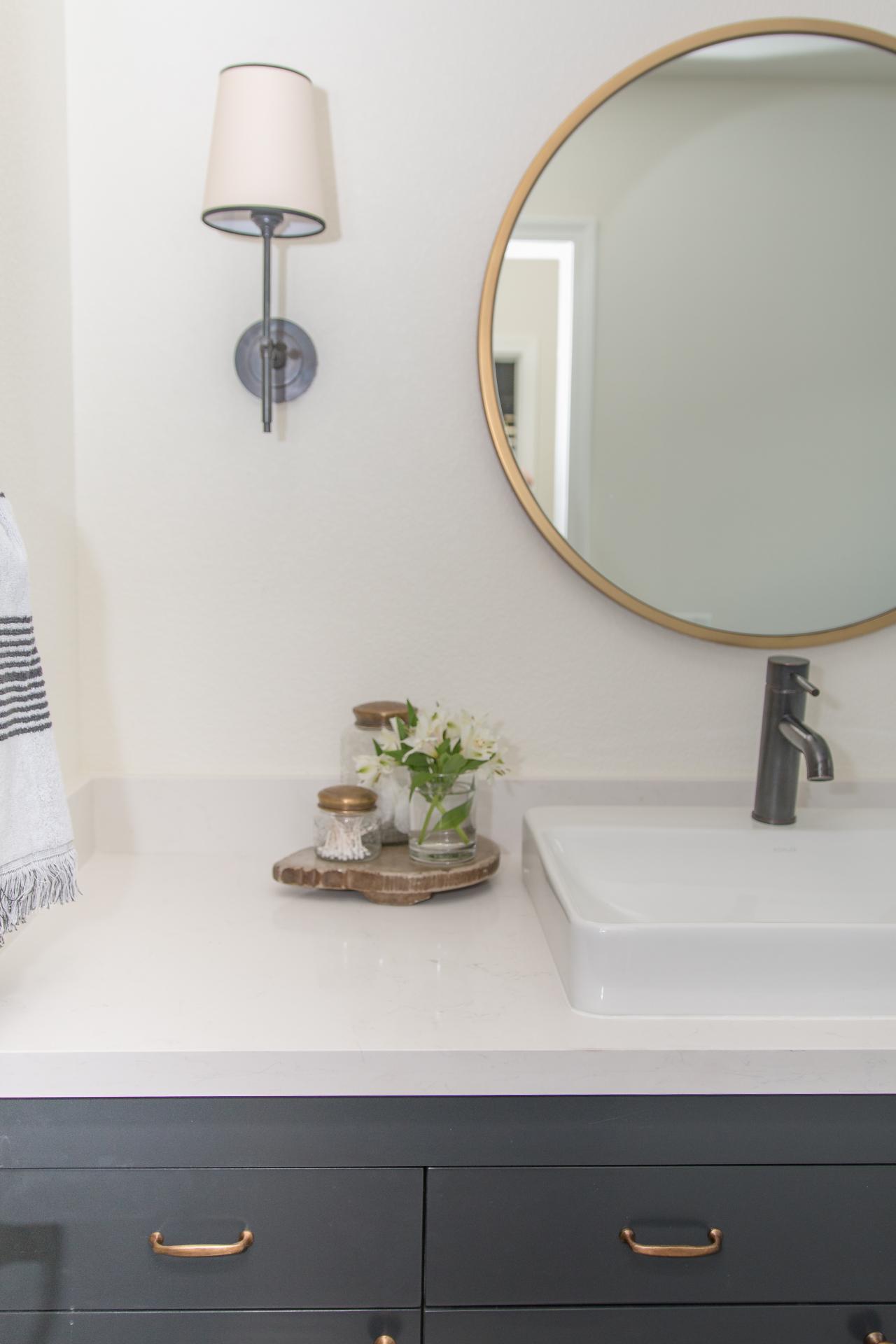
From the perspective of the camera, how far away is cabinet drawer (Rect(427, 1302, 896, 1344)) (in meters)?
1.04

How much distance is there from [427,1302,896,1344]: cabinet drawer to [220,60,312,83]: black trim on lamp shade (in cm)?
135

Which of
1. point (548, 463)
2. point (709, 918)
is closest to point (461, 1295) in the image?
point (709, 918)

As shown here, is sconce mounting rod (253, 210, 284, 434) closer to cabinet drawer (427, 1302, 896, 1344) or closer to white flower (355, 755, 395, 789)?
white flower (355, 755, 395, 789)

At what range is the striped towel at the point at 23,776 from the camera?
101 cm

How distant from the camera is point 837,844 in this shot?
1442 mm

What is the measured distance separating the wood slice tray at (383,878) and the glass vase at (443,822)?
14 mm

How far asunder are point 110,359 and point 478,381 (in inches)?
19.1

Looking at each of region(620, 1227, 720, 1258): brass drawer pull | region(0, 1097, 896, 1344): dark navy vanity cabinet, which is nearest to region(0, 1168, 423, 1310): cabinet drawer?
region(0, 1097, 896, 1344): dark navy vanity cabinet

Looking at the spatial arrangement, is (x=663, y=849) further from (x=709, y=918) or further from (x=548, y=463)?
(x=548, y=463)

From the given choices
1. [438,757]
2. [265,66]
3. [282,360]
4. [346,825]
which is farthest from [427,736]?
[265,66]

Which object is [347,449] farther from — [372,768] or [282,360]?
[372,768]

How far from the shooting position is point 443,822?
137 cm

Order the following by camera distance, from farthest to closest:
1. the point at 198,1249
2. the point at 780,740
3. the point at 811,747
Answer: the point at 780,740 < the point at 811,747 < the point at 198,1249

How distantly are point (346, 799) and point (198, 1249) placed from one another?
514mm
